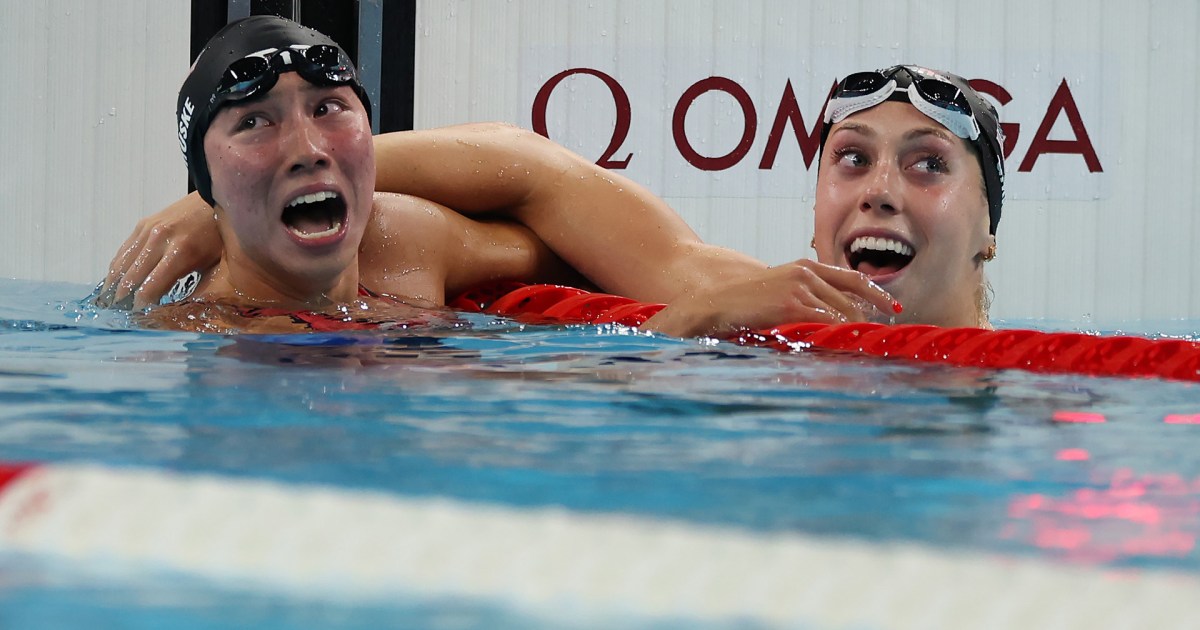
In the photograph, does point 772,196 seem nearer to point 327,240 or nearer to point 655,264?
point 655,264

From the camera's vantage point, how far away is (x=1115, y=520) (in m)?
0.98

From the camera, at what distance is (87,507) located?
944 millimetres

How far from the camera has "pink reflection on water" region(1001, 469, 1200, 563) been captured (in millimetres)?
893

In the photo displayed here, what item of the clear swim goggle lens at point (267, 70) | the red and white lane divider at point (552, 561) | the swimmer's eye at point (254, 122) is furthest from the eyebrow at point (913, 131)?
the red and white lane divider at point (552, 561)

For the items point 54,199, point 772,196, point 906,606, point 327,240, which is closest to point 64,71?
Result: point 54,199

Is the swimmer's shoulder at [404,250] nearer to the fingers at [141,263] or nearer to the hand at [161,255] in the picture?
the hand at [161,255]

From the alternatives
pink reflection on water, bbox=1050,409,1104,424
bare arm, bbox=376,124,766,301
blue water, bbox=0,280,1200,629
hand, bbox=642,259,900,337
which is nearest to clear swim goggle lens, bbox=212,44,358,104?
bare arm, bbox=376,124,766,301

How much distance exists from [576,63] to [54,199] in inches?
107

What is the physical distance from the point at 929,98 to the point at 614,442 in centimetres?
181

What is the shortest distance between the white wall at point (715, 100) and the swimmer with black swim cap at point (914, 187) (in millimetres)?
3148

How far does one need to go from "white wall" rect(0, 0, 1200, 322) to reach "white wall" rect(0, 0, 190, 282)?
0.01 metres

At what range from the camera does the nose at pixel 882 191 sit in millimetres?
2717

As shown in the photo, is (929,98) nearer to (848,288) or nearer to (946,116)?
(946,116)

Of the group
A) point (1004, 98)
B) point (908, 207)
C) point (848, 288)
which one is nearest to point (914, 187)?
point (908, 207)
